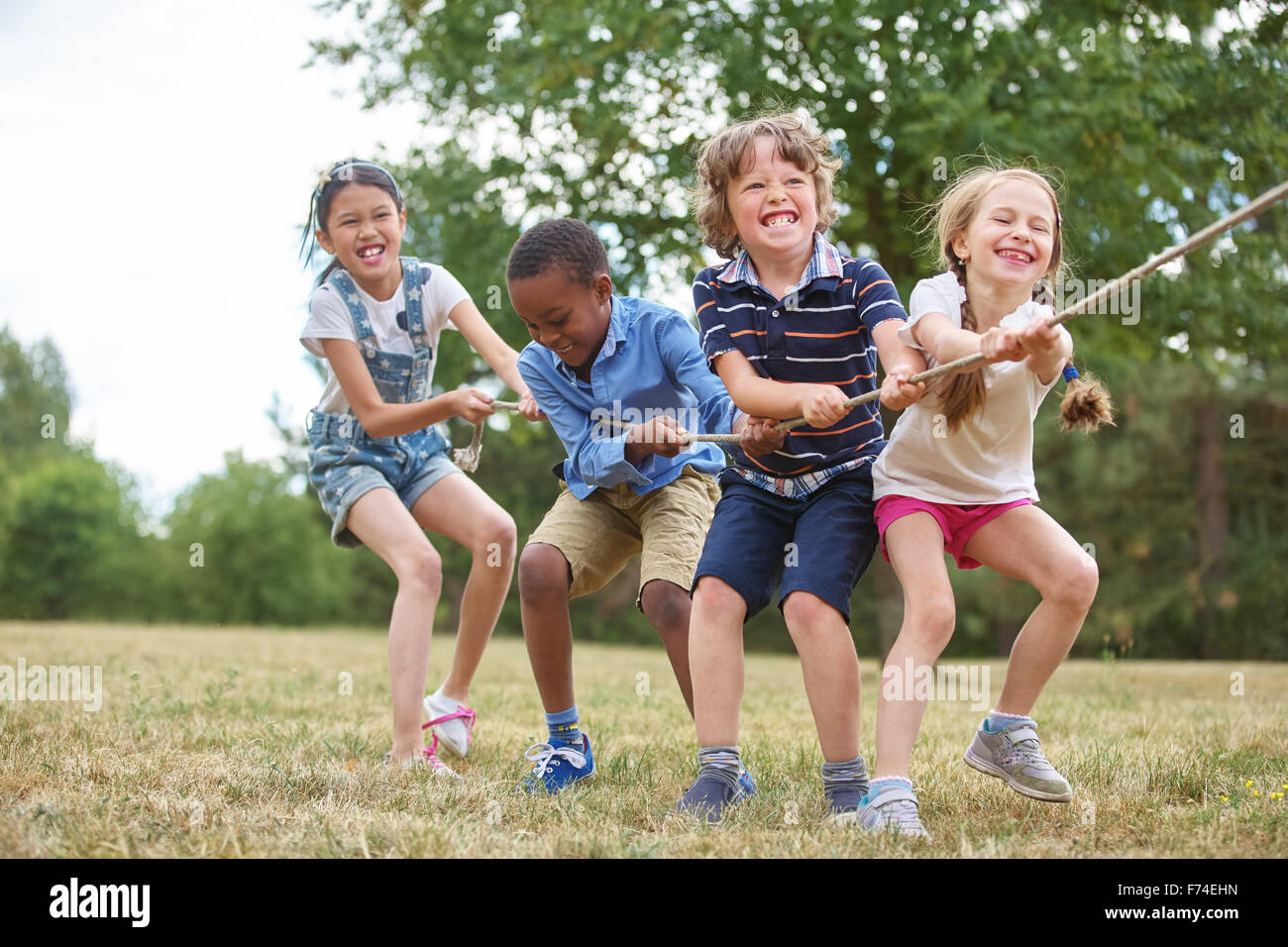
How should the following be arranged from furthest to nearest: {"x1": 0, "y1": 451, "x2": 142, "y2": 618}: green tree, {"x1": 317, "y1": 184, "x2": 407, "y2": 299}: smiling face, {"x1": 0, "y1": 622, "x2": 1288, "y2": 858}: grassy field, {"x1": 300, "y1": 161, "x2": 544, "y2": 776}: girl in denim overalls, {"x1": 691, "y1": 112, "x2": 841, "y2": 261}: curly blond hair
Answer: {"x1": 0, "y1": 451, "x2": 142, "y2": 618}: green tree → {"x1": 317, "y1": 184, "x2": 407, "y2": 299}: smiling face → {"x1": 300, "y1": 161, "x2": 544, "y2": 776}: girl in denim overalls → {"x1": 691, "y1": 112, "x2": 841, "y2": 261}: curly blond hair → {"x1": 0, "y1": 622, "x2": 1288, "y2": 858}: grassy field

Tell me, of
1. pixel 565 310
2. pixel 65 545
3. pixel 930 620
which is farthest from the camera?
pixel 65 545

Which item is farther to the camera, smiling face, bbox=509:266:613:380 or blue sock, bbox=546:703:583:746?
blue sock, bbox=546:703:583:746

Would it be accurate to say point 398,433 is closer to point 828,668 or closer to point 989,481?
point 828,668

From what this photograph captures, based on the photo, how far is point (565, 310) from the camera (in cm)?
325

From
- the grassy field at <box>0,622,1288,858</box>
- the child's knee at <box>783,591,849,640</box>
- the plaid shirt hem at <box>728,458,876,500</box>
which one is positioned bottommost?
the grassy field at <box>0,622,1288,858</box>

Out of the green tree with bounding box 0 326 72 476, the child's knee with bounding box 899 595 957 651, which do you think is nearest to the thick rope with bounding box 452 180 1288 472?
the child's knee with bounding box 899 595 957 651

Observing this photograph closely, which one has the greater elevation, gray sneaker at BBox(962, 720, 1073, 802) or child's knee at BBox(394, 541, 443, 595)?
child's knee at BBox(394, 541, 443, 595)

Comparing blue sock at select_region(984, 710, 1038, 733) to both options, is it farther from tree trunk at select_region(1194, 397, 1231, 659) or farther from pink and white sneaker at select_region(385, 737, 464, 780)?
tree trunk at select_region(1194, 397, 1231, 659)

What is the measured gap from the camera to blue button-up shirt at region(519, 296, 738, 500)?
A: 11.0 ft

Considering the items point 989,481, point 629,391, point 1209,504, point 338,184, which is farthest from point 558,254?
point 1209,504

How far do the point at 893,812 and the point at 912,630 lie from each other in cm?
45

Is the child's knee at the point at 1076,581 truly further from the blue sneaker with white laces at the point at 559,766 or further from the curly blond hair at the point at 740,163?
the blue sneaker with white laces at the point at 559,766

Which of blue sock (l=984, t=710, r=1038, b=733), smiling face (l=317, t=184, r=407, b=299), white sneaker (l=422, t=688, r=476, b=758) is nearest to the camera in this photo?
blue sock (l=984, t=710, r=1038, b=733)
